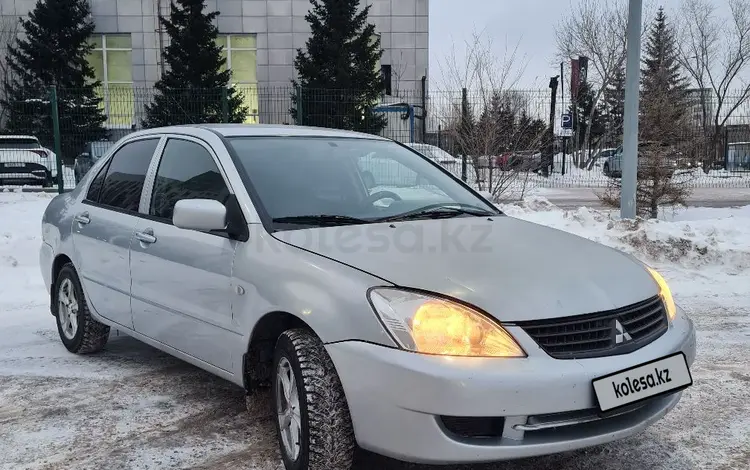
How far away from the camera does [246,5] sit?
3186 centimetres

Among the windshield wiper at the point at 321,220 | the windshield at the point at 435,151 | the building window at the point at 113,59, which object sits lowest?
the windshield wiper at the point at 321,220

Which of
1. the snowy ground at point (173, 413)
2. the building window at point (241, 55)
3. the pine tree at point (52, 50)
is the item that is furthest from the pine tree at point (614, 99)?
the snowy ground at point (173, 413)

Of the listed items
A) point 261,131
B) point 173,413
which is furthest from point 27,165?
point 173,413

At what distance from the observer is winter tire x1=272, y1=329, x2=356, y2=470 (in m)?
2.48

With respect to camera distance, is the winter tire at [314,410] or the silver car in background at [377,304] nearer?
the silver car in background at [377,304]

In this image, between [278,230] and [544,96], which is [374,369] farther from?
[544,96]

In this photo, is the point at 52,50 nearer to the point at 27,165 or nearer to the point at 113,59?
the point at 113,59

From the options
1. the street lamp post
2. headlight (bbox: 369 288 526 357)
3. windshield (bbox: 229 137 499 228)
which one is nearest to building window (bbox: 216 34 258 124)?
the street lamp post

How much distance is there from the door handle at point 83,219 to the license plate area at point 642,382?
134 inches

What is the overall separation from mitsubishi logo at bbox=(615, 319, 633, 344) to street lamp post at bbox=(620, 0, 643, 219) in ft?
22.9

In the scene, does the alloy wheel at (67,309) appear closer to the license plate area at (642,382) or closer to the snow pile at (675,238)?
the license plate area at (642,382)

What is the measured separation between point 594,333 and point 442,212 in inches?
48.4

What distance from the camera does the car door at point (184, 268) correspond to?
3.13m

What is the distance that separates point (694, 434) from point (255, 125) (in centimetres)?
294
